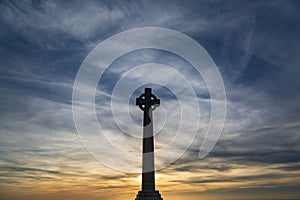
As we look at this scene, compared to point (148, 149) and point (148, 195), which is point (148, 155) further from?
point (148, 195)

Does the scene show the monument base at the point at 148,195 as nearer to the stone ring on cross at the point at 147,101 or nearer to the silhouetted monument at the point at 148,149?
the silhouetted monument at the point at 148,149

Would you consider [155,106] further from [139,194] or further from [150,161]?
[139,194]

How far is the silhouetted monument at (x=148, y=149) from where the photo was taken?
24.2 meters

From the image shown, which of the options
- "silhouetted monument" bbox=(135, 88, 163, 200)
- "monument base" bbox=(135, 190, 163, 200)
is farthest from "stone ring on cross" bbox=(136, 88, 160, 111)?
"monument base" bbox=(135, 190, 163, 200)

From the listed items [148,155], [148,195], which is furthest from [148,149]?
[148,195]

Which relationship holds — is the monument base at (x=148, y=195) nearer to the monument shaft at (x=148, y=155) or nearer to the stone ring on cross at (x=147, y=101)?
the monument shaft at (x=148, y=155)

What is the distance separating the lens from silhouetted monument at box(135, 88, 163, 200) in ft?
79.3

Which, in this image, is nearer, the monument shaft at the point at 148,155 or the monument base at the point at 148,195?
the monument base at the point at 148,195

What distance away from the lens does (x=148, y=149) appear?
25.4 meters

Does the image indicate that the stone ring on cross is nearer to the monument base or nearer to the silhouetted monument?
the silhouetted monument

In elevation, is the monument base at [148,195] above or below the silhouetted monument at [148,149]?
below

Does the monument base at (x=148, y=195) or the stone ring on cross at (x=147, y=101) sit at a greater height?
the stone ring on cross at (x=147, y=101)

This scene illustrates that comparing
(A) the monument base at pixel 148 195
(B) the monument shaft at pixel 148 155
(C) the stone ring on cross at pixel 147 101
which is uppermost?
(C) the stone ring on cross at pixel 147 101

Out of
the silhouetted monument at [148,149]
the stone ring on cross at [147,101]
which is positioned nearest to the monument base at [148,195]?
the silhouetted monument at [148,149]
